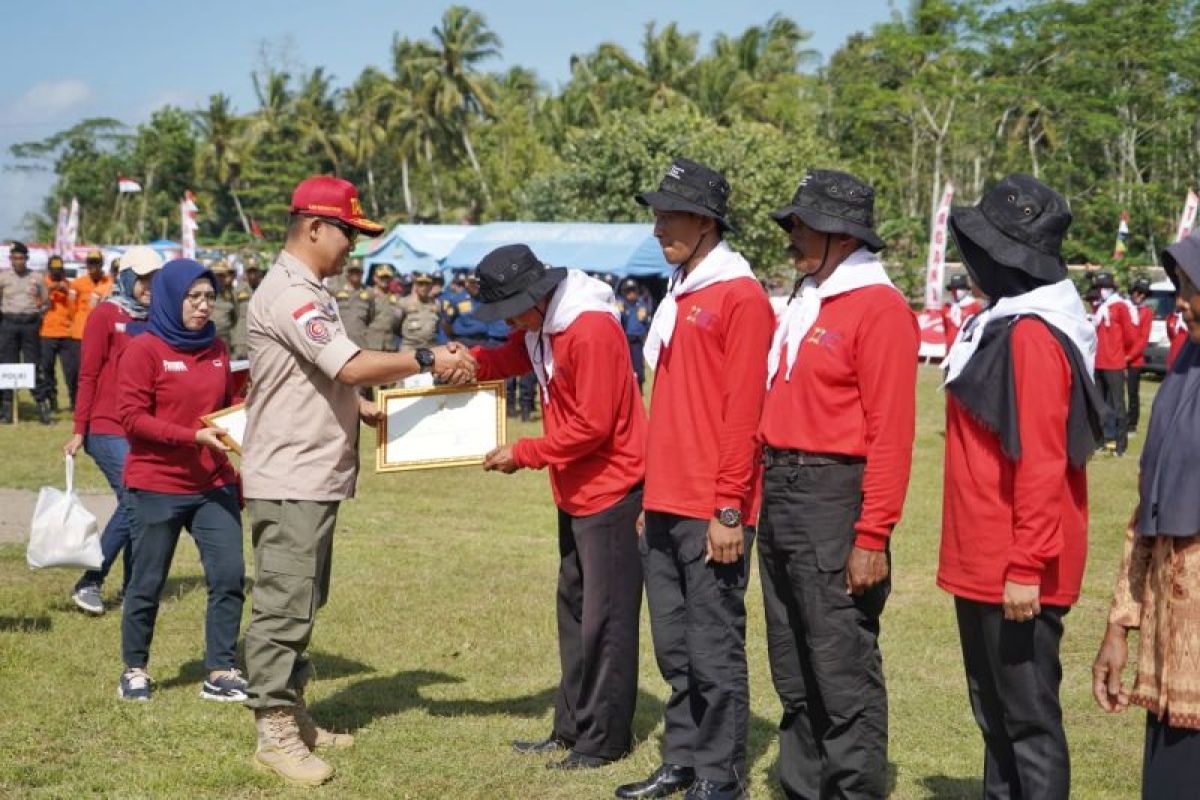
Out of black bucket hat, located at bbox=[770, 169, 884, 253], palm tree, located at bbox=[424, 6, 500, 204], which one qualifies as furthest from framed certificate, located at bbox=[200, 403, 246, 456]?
palm tree, located at bbox=[424, 6, 500, 204]

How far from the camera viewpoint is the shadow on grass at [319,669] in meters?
6.72

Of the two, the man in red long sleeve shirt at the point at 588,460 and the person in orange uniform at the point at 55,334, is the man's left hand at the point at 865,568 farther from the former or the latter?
the person in orange uniform at the point at 55,334

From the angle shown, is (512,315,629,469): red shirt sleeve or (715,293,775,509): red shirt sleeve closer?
(715,293,775,509): red shirt sleeve

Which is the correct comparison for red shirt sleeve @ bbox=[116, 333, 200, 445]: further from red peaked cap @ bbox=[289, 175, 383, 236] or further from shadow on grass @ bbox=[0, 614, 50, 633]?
shadow on grass @ bbox=[0, 614, 50, 633]

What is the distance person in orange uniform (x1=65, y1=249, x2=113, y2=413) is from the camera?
Answer: 18375mm

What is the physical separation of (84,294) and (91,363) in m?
11.7

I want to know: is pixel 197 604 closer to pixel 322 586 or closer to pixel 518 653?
pixel 518 653

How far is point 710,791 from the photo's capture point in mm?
4879

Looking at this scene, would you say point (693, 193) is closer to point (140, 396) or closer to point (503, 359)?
point (503, 359)

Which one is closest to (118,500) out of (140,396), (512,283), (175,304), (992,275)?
(140,396)

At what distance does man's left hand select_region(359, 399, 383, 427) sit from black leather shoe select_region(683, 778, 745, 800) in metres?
1.94

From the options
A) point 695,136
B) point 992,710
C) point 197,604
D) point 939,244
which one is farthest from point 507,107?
point 992,710

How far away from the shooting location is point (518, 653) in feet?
23.9

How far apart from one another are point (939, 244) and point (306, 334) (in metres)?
26.4
